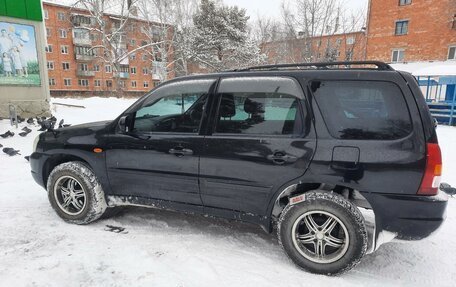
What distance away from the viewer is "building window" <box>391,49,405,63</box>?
92.6 ft

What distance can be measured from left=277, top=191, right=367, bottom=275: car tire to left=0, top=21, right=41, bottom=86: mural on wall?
455 inches

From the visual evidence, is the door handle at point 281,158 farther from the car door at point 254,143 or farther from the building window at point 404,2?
the building window at point 404,2

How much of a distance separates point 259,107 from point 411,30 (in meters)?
31.0

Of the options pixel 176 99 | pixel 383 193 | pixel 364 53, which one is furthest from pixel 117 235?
pixel 364 53

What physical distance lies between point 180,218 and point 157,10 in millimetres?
29285

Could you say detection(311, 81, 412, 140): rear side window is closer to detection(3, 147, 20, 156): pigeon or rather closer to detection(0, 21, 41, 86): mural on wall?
detection(3, 147, 20, 156): pigeon

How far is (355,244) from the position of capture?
259 cm

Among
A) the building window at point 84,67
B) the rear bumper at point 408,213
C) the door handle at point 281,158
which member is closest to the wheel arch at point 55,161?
the door handle at point 281,158

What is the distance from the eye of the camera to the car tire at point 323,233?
→ 259 cm

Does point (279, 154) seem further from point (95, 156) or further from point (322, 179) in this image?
point (95, 156)

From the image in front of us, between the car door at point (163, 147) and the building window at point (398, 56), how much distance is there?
100 ft

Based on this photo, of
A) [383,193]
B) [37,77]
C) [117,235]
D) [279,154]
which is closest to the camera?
[383,193]

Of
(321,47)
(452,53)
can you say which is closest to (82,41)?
(321,47)

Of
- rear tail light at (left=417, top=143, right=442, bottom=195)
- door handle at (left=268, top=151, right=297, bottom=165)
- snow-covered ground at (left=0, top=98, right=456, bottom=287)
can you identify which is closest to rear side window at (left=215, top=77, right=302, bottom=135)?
door handle at (left=268, top=151, right=297, bottom=165)
